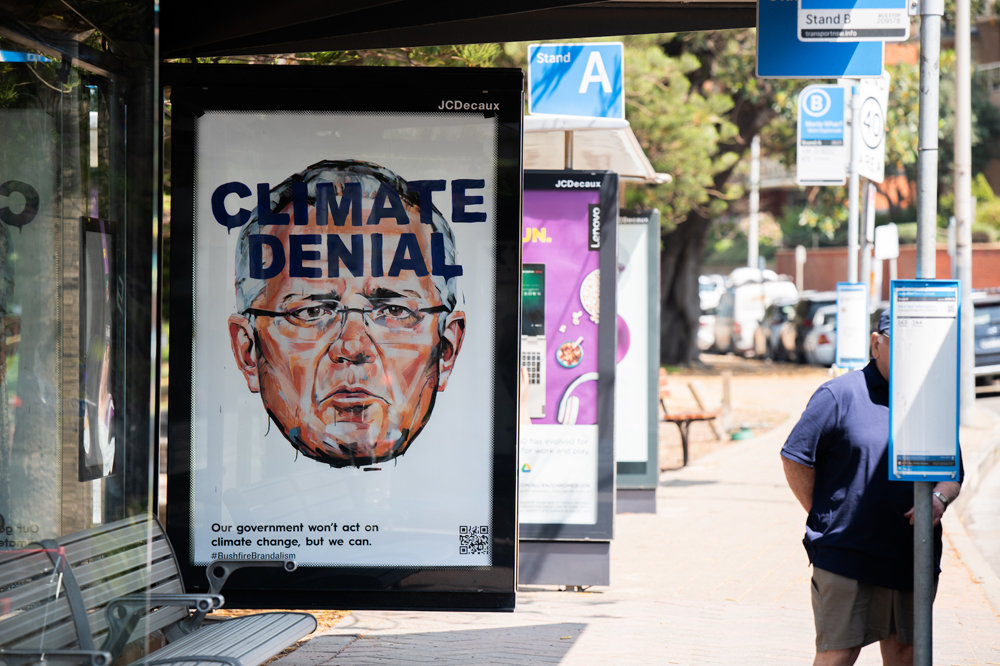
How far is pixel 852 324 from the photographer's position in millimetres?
8969

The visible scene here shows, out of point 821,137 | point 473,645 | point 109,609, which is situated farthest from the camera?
point 821,137

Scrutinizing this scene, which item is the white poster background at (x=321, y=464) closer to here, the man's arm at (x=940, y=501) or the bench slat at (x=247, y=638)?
the bench slat at (x=247, y=638)

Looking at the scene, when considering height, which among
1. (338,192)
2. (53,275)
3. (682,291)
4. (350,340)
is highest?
(682,291)

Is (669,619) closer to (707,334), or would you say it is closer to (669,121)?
(669,121)

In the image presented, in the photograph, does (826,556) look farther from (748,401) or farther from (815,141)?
(748,401)

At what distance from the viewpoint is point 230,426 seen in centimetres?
466

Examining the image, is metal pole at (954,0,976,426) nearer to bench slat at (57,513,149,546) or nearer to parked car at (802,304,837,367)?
parked car at (802,304,837,367)

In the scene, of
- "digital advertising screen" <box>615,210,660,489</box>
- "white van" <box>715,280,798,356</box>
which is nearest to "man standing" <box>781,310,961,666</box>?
"digital advertising screen" <box>615,210,660,489</box>

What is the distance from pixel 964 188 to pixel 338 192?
1264cm

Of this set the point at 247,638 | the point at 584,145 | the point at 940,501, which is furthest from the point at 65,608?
the point at 584,145

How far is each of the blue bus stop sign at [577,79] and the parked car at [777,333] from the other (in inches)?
860

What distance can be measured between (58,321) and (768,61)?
3.12 meters

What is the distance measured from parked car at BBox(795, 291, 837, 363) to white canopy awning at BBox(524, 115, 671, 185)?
19700mm

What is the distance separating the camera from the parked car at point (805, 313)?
26.8 metres
